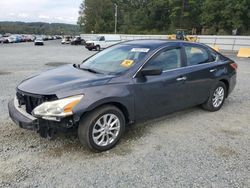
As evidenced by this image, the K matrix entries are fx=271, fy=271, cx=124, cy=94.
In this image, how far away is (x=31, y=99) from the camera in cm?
371

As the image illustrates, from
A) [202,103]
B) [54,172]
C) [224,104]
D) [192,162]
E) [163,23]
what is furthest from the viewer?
[163,23]

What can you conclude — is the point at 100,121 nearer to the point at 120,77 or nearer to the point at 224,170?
Result: the point at 120,77

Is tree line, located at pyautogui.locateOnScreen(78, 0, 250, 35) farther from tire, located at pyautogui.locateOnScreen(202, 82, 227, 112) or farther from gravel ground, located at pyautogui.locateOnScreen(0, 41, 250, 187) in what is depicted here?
gravel ground, located at pyautogui.locateOnScreen(0, 41, 250, 187)

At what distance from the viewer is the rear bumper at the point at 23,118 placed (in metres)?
3.52

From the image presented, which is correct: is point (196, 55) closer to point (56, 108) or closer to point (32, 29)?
point (56, 108)

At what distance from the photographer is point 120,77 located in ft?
13.1

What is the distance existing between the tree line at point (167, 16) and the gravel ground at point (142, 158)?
41334mm

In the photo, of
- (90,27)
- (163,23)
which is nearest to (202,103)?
(163,23)

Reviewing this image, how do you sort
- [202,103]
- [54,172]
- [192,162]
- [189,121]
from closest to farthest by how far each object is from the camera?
[54,172], [192,162], [189,121], [202,103]

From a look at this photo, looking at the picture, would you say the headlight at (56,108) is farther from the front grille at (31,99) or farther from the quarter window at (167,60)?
the quarter window at (167,60)

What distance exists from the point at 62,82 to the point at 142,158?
1.53 metres

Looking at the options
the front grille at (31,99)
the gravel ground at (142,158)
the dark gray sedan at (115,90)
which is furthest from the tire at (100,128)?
the front grille at (31,99)

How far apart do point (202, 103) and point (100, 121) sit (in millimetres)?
2677

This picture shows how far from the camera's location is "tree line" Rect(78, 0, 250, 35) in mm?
43938
